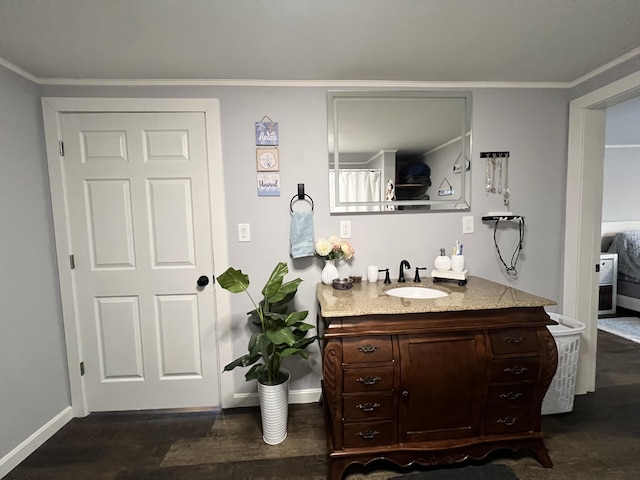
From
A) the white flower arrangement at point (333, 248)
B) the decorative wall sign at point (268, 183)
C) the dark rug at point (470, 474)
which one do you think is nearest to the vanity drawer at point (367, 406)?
the dark rug at point (470, 474)

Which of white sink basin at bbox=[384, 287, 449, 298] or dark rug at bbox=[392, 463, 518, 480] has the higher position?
white sink basin at bbox=[384, 287, 449, 298]

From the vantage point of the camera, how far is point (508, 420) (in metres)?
1.43

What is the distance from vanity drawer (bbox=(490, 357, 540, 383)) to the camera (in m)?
1.39

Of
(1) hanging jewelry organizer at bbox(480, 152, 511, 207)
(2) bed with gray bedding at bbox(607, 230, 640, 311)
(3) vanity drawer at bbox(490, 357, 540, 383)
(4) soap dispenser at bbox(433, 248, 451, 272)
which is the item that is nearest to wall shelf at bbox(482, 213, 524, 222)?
(1) hanging jewelry organizer at bbox(480, 152, 511, 207)

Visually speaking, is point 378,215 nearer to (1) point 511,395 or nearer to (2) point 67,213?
(1) point 511,395

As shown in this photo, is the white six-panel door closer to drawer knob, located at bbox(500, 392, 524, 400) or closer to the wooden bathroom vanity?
the wooden bathroom vanity

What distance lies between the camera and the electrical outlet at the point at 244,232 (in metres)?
1.92

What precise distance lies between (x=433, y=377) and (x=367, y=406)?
0.35 metres

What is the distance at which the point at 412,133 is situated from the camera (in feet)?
6.44

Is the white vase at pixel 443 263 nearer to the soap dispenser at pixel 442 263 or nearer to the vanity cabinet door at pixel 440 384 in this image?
the soap dispenser at pixel 442 263

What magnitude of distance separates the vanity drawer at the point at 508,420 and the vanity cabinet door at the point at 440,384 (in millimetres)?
91

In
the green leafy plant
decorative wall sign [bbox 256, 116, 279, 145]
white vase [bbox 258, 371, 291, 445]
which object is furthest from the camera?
decorative wall sign [bbox 256, 116, 279, 145]

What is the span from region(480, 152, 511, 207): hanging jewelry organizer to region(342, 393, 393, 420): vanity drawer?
5.24ft

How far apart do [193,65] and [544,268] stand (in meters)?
2.77
